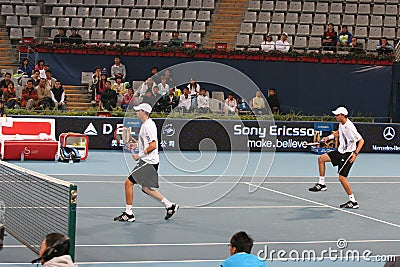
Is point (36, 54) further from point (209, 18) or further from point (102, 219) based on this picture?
point (102, 219)

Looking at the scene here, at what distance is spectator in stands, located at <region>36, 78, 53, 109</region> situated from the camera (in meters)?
25.8

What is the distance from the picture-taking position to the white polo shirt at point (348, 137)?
49.8 ft

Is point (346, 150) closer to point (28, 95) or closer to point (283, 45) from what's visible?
point (28, 95)

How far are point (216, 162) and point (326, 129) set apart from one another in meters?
5.61

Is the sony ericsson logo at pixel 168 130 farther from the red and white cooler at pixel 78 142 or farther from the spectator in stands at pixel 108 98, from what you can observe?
the red and white cooler at pixel 78 142

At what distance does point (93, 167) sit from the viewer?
2092cm

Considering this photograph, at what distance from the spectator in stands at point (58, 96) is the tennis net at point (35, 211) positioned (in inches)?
450

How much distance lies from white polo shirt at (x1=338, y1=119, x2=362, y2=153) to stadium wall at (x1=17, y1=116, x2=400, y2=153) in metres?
9.77

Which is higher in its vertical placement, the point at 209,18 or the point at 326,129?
the point at 209,18

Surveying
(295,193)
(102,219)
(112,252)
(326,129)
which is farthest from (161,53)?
(112,252)

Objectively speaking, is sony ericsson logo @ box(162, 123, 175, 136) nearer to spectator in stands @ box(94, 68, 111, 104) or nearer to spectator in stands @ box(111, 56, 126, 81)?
spectator in stands @ box(94, 68, 111, 104)

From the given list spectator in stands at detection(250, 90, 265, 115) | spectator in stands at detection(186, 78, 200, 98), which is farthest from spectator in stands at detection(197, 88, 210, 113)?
spectator in stands at detection(250, 90, 265, 115)

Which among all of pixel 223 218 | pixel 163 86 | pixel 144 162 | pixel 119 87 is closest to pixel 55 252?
pixel 144 162

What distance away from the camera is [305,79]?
3072cm
